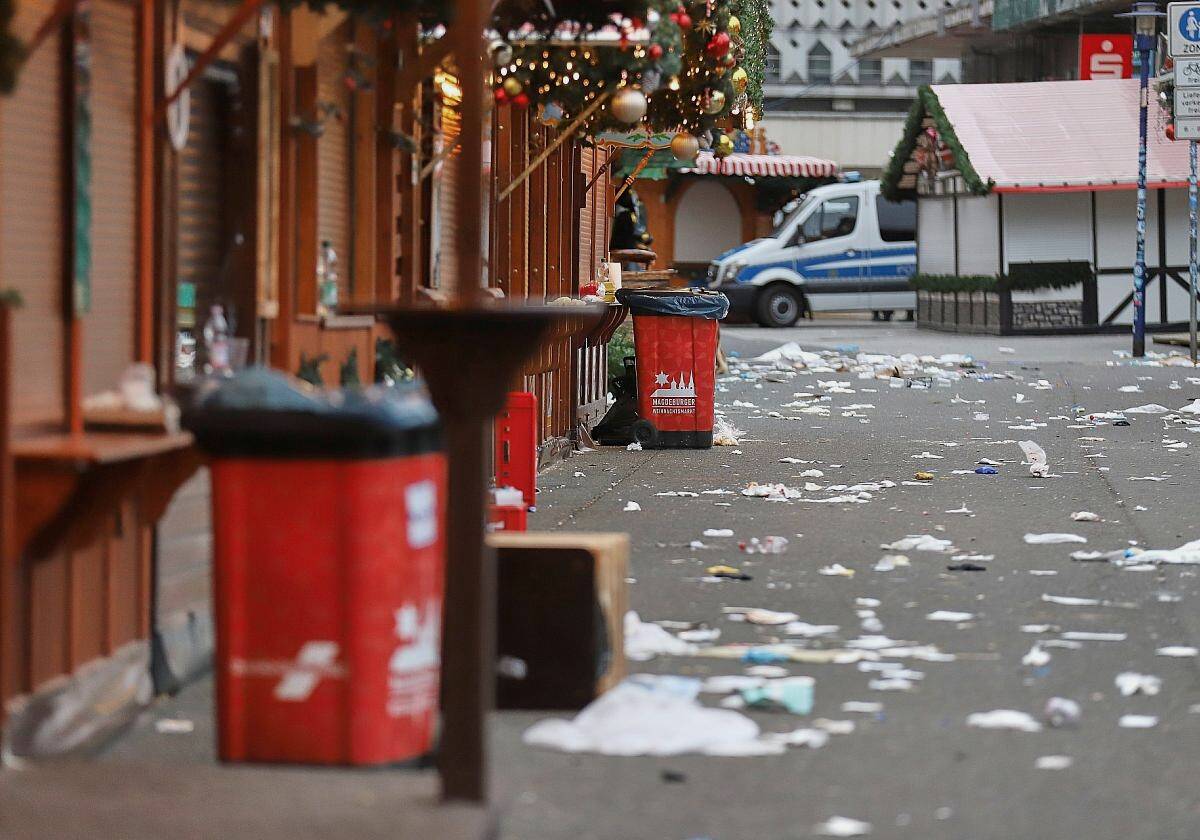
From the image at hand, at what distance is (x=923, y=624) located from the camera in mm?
7145

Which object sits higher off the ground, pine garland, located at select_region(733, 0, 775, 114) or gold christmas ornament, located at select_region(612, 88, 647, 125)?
pine garland, located at select_region(733, 0, 775, 114)

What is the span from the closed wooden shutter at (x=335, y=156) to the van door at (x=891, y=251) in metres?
28.8

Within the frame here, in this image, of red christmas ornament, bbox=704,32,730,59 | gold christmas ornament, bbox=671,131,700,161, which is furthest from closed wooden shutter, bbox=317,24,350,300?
gold christmas ornament, bbox=671,131,700,161

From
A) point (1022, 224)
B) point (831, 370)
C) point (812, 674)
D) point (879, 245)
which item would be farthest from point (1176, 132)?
point (812, 674)

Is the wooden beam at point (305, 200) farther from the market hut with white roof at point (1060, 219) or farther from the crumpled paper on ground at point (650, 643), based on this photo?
the market hut with white roof at point (1060, 219)

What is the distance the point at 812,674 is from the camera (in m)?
6.21

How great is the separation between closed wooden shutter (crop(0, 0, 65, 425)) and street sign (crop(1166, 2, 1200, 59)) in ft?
63.0

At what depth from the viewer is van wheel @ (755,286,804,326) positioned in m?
34.8

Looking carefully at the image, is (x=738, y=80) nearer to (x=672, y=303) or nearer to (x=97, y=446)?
(x=672, y=303)

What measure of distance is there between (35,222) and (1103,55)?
119ft

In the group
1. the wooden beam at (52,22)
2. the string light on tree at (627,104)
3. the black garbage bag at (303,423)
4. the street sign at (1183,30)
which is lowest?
the black garbage bag at (303,423)

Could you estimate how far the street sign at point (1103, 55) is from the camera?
38.6 metres

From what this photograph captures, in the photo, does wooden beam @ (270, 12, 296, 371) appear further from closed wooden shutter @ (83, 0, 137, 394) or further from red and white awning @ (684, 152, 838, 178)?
red and white awning @ (684, 152, 838, 178)

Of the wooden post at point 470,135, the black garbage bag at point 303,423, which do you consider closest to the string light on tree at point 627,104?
the black garbage bag at point 303,423
